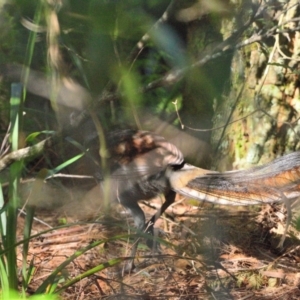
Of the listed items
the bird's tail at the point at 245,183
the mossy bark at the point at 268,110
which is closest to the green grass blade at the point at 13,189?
the bird's tail at the point at 245,183

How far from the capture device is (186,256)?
3.01 m

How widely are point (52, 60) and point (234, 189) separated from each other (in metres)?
1.65

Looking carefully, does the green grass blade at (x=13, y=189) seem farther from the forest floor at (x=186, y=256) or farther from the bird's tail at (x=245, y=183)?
the bird's tail at (x=245, y=183)

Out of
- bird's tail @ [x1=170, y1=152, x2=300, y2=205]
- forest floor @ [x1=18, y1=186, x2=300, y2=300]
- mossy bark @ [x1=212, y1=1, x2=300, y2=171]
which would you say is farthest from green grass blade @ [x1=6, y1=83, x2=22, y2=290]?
mossy bark @ [x1=212, y1=1, x2=300, y2=171]

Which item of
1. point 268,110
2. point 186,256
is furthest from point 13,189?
point 268,110

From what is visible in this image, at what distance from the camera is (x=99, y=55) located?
1192mm

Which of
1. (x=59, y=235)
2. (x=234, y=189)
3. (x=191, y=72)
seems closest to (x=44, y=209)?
(x=59, y=235)

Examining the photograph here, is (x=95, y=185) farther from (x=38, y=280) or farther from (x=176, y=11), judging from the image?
(x=176, y=11)

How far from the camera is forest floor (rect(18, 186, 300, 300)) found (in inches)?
118

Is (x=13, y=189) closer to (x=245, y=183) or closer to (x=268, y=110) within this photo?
(x=245, y=183)

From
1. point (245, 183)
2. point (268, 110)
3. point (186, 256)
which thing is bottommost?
point (186, 256)

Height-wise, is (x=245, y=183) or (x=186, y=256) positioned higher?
(x=245, y=183)

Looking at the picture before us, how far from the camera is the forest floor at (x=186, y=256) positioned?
3.00m

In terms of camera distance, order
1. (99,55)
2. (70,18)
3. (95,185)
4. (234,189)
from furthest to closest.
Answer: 1. (95,185)
2. (234,189)
3. (70,18)
4. (99,55)
